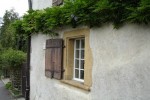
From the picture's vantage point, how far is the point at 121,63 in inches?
212

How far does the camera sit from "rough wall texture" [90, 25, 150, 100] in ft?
15.8

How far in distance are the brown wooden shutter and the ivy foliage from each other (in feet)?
1.32

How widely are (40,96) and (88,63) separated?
384 centimetres

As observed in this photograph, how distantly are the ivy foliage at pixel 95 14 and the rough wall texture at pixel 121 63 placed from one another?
0.69 feet

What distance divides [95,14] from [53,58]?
10.4ft

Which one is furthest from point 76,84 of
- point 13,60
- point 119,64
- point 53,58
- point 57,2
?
point 13,60

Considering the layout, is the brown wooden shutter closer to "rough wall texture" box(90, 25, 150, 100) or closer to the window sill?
the window sill

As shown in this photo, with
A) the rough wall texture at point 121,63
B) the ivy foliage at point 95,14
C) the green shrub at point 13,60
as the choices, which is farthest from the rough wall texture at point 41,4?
the green shrub at point 13,60

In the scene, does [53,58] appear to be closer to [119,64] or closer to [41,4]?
[41,4]

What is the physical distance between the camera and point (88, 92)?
6.65 m

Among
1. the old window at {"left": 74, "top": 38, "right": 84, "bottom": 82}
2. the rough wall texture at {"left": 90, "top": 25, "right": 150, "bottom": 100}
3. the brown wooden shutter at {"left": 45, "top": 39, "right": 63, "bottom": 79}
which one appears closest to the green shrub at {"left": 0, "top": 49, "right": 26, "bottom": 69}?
the brown wooden shutter at {"left": 45, "top": 39, "right": 63, "bottom": 79}

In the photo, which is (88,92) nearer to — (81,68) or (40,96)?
(81,68)

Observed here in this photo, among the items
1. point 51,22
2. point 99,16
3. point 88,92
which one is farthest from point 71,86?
point 99,16

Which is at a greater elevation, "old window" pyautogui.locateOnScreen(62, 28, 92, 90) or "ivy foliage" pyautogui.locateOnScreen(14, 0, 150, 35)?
"ivy foliage" pyautogui.locateOnScreen(14, 0, 150, 35)
